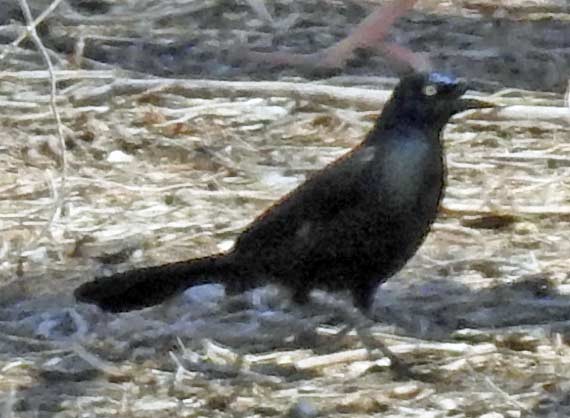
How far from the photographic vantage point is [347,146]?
4.82 meters

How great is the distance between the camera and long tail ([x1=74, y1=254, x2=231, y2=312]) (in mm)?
3477

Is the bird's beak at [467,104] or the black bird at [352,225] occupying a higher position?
the bird's beak at [467,104]

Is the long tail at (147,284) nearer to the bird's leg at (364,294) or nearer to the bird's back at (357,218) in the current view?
the bird's back at (357,218)

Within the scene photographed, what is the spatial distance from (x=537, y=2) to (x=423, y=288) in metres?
2.66

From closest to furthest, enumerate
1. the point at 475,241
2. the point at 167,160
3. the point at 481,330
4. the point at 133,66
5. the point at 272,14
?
the point at 481,330 < the point at 475,241 < the point at 167,160 < the point at 133,66 < the point at 272,14

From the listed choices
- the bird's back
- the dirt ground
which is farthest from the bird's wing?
the dirt ground

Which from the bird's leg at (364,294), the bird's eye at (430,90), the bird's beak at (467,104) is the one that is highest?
the bird's eye at (430,90)

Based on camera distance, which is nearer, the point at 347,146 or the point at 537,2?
the point at 347,146

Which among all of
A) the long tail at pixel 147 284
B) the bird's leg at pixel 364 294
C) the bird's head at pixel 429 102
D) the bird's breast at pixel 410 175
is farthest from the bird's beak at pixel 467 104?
the long tail at pixel 147 284

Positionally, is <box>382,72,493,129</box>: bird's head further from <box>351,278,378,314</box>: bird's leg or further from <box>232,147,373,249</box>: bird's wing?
<box>351,278,378,314</box>: bird's leg

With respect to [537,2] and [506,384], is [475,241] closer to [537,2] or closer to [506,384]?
[506,384]

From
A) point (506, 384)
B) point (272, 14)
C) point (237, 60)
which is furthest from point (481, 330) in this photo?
point (272, 14)

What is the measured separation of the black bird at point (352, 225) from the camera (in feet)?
10.9

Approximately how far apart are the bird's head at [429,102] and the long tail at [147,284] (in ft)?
1.60
